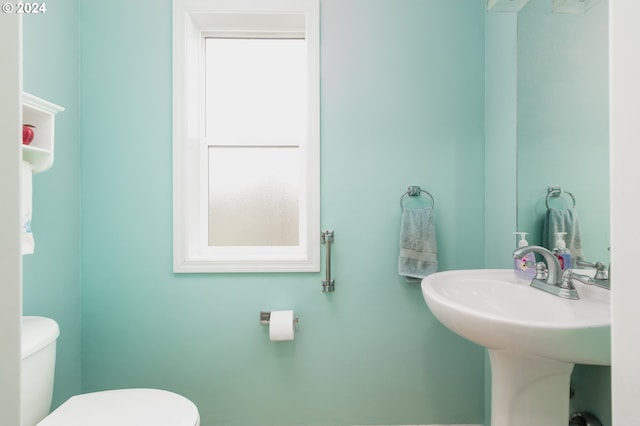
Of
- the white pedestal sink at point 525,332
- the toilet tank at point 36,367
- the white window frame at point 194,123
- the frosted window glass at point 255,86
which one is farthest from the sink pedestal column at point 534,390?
the toilet tank at point 36,367

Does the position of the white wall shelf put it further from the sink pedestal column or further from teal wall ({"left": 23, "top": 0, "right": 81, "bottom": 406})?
the sink pedestal column

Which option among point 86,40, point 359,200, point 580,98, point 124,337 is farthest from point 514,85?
point 124,337

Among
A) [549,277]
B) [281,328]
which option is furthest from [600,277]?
[281,328]

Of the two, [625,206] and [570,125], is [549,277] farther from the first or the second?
[625,206]

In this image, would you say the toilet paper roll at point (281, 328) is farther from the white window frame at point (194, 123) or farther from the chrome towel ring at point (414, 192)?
the chrome towel ring at point (414, 192)

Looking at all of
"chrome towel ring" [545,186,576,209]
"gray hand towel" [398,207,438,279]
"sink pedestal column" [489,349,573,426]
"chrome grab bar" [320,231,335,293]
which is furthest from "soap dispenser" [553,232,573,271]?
"chrome grab bar" [320,231,335,293]

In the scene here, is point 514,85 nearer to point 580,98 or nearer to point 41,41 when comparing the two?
point 580,98

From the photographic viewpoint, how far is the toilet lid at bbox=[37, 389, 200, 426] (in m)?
0.90

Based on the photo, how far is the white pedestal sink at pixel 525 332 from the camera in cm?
67

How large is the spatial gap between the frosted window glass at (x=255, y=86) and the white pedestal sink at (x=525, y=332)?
3.59 feet

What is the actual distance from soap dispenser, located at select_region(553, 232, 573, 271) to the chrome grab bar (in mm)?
842

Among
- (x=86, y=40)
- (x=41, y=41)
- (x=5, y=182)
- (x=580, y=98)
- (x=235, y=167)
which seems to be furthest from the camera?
(x=235, y=167)

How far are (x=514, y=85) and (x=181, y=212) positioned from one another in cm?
154

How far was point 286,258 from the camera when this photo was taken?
139 centimetres
